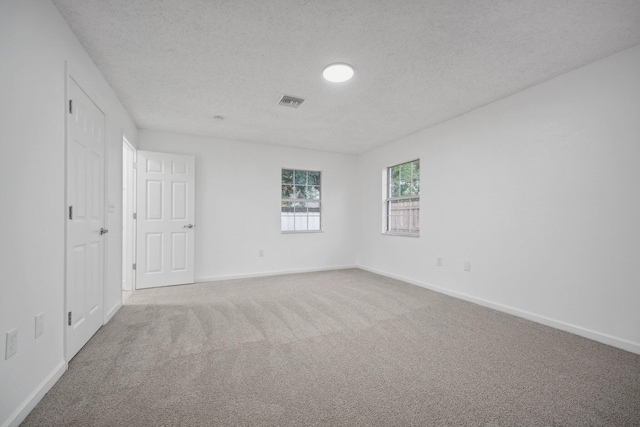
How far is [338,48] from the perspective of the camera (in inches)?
89.4

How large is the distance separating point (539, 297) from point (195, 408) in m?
3.21

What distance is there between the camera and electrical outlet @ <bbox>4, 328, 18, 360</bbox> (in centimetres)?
136

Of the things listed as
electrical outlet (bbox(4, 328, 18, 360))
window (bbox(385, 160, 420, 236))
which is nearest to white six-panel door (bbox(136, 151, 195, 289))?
electrical outlet (bbox(4, 328, 18, 360))

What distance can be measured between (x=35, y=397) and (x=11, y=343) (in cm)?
41

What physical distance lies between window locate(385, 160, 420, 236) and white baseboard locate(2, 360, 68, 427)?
4.24 metres

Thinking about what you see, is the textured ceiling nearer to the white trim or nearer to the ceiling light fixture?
the ceiling light fixture

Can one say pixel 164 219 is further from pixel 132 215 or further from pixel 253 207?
pixel 253 207

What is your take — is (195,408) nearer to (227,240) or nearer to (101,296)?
(101,296)

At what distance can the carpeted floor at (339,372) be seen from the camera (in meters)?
1.50

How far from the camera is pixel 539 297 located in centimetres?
287

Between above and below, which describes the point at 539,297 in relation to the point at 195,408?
above

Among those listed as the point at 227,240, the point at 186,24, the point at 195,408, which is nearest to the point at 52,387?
the point at 195,408

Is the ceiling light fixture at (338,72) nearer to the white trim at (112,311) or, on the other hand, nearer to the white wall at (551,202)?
the white wall at (551,202)

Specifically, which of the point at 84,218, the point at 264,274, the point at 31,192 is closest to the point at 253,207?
the point at 264,274
